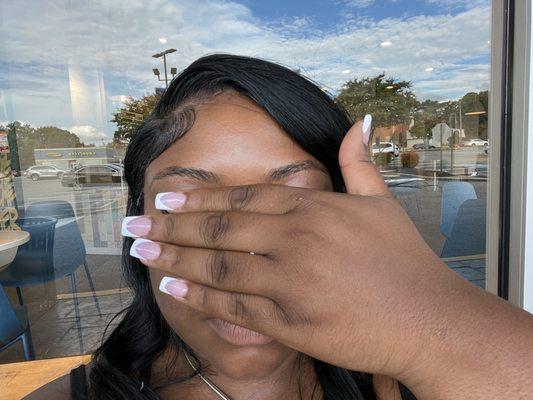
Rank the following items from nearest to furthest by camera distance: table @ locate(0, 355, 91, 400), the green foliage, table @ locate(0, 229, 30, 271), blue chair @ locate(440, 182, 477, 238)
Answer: table @ locate(0, 355, 91, 400), table @ locate(0, 229, 30, 271), blue chair @ locate(440, 182, 477, 238), the green foliage

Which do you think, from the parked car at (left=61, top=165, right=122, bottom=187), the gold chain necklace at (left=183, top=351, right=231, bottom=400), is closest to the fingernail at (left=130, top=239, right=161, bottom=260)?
the gold chain necklace at (left=183, top=351, right=231, bottom=400)

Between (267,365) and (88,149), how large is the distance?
4155mm

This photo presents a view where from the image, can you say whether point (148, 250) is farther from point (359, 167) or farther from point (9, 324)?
point (9, 324)

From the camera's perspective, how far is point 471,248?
9.46 feet

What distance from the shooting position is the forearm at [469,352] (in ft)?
1.11

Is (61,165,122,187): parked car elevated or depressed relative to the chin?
elevated

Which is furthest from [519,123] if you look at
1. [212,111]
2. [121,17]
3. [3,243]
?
[121,17]

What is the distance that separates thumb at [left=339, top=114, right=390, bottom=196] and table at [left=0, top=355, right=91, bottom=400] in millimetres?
1096

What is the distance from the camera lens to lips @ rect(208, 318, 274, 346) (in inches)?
21.2

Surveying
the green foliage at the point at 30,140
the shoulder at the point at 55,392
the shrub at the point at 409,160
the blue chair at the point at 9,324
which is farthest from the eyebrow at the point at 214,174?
the shrub at the point at 409,160

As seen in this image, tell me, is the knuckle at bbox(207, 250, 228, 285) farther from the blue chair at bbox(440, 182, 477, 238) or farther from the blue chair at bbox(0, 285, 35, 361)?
the blue chair at bbox(440, 182, 477, 238)

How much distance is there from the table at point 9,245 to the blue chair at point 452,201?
3.17 metres

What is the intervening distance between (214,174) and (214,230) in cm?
22

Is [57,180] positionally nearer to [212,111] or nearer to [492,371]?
[212,111]
